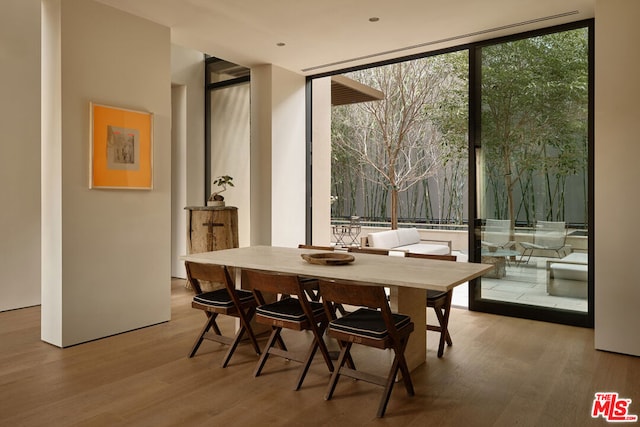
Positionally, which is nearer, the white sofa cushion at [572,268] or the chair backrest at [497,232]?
the white sofa cushion at [572,268]

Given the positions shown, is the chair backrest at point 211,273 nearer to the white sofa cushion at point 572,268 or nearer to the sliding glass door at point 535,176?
the sliding glass door at point 535,176

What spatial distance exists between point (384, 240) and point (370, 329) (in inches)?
194

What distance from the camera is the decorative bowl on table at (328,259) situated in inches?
127

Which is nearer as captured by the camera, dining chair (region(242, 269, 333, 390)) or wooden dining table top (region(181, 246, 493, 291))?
wooden dining table top (region(181, 246, 493, 291))

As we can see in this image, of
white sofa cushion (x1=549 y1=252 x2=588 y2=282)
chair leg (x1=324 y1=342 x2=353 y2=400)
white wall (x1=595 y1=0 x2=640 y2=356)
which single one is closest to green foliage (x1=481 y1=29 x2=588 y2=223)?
white sofa cushion (x1=549 y1=252 x2=588 y2=282)

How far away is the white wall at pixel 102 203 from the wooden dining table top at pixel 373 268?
0.87 m

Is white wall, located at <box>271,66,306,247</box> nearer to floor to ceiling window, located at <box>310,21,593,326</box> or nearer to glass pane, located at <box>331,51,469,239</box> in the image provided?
floor to ceiling window, located at <box>310,21,593,326</box>

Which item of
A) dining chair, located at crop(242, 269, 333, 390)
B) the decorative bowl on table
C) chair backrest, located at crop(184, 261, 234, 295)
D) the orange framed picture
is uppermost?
the orange framed picture

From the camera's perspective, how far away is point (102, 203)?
3912mm

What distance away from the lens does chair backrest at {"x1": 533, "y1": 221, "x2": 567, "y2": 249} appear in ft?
14.4

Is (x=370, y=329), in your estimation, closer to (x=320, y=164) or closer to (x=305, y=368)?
(x=305, y=368)

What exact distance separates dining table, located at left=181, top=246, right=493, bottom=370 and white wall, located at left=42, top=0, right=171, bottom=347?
0.88m

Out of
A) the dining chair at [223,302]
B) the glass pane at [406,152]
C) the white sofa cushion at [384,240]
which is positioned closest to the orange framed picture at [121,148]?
the dining chair at [223,302]

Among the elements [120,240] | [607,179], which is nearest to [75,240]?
[120,240]
